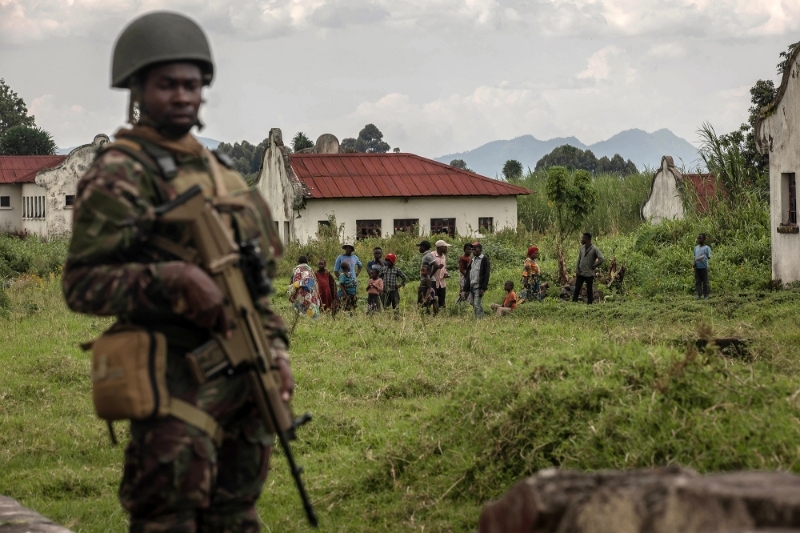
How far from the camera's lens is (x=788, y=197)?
2005cm

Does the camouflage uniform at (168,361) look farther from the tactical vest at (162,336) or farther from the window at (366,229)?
the window at (366,229)

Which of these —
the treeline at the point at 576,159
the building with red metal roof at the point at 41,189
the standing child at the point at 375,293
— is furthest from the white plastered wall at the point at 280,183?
the treeline at the point at 576,159

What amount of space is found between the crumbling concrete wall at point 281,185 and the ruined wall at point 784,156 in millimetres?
17407

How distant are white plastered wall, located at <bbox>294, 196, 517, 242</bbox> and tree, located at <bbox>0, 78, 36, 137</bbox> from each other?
5134 centimetres

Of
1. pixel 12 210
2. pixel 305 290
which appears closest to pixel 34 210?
pixel 12 210

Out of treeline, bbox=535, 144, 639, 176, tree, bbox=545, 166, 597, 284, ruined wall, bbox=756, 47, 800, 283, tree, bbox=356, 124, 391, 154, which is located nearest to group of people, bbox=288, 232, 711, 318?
ruined wall, bbox=756, 47, 800, 283

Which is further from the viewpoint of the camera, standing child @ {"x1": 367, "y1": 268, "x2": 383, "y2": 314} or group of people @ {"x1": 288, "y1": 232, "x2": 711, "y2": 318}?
standing child @ {"x1": 367, "y1": 268, "x2": 383, "y2": 314}

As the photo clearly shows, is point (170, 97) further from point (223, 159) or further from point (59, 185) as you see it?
point (59, 185)

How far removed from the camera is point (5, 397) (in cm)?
1049

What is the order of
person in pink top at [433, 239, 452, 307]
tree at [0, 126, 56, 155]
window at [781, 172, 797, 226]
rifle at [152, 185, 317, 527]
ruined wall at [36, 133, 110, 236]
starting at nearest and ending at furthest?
1. rifle at [152, 185, 317, 527]
2. person in pink top at [433, 239, 452, 307]
3. window at [781, 172, 797, 226]
4. ruined wall at [36, 133, 110, 236]
5. tree at [0, 126, 56, 155]

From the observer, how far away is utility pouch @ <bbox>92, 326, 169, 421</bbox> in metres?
3.63

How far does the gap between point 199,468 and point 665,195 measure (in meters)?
33.6

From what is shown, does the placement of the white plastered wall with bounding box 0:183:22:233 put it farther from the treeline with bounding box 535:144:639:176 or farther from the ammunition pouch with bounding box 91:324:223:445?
the ammunition pouch with bounding box 91:324:223:445

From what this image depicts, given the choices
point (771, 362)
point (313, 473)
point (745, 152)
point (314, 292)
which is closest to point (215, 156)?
point (313, 473)
